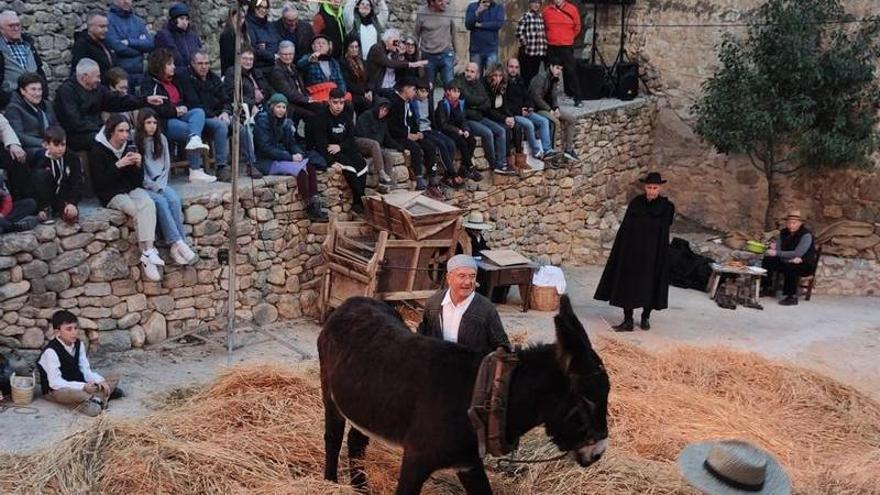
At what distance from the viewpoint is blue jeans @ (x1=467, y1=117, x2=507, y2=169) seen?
42.2 ft

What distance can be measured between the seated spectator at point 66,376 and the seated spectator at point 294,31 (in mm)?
4936

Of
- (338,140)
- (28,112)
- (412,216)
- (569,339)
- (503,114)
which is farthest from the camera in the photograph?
(503,114)

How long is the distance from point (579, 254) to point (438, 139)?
152 inches

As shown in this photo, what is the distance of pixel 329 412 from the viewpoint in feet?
18.7

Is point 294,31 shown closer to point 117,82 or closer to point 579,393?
point 117,82

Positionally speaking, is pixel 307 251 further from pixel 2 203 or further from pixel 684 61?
pixel 684 61

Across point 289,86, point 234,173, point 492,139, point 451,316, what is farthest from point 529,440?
point 492,139

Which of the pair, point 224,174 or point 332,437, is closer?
point 332,437

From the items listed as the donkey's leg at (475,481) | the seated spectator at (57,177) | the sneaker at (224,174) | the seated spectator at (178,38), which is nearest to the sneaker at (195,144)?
the sneaker at (224,174)

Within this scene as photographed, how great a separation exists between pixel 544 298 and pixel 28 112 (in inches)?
228

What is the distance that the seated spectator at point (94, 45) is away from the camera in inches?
378

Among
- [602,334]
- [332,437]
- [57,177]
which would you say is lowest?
[602,334]

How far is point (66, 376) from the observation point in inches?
302

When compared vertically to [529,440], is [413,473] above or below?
above
